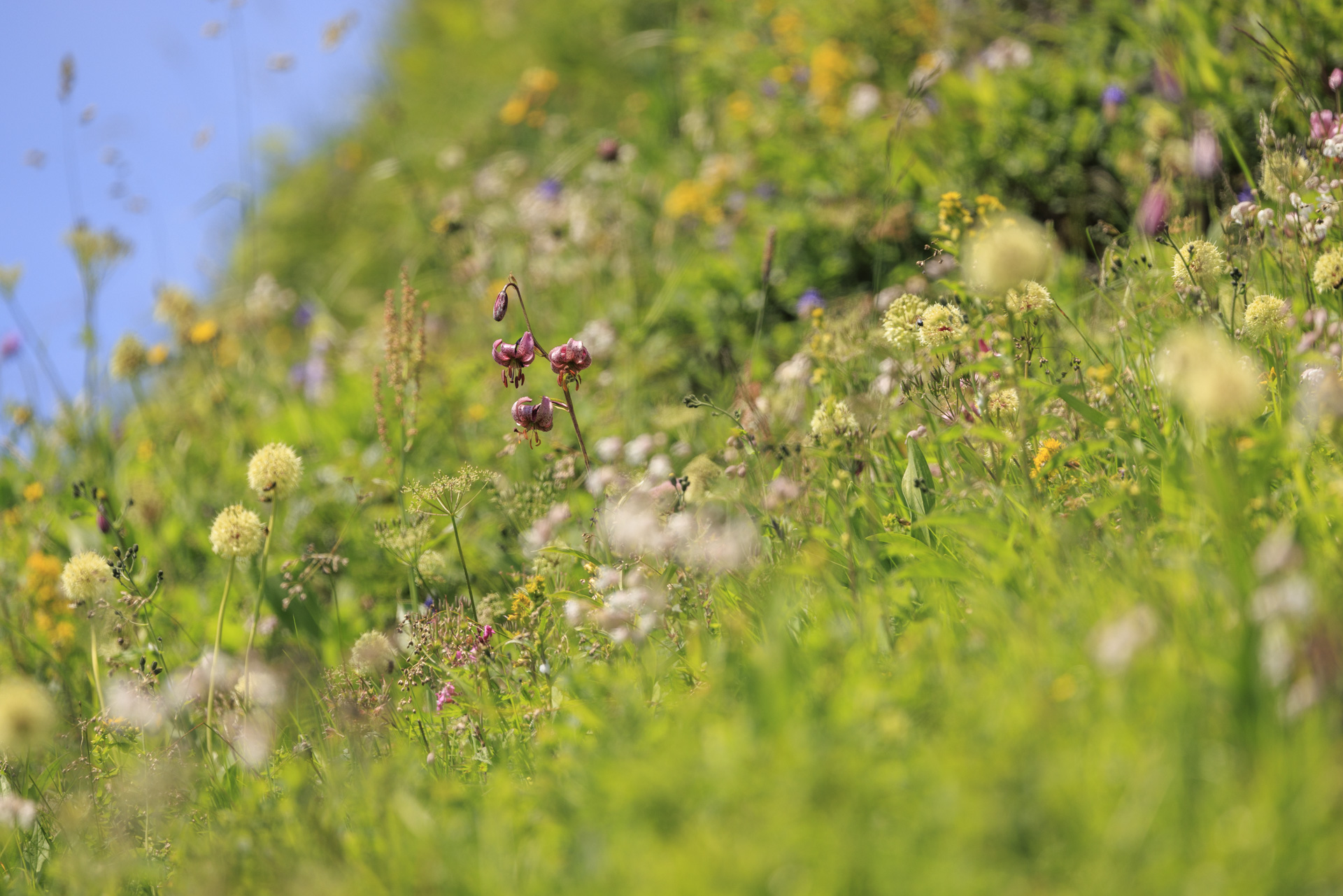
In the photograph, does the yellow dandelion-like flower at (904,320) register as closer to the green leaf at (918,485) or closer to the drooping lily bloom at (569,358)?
the green leaf at (918,485)

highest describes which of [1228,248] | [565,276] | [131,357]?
[131,357]

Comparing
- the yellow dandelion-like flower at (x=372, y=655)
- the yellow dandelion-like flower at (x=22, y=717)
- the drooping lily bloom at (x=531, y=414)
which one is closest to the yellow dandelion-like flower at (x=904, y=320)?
the drooping lily bloom at (x=531, y=414)

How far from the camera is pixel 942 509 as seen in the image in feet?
7.30

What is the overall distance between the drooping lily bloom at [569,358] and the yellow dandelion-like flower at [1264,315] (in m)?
1.55

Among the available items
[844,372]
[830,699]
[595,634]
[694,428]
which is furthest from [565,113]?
[830,699]

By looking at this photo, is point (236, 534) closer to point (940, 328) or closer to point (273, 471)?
point (273, 471)

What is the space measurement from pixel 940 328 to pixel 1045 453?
0.38m

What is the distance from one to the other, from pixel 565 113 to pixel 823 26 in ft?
9.13

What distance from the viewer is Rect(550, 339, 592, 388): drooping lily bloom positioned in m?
2.44

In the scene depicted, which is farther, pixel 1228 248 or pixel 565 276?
pixel 565 276

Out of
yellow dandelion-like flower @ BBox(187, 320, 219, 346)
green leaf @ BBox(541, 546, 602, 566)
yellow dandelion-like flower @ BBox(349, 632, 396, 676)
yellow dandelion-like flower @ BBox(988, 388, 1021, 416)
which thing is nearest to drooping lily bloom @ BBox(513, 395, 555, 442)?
green leaf @ BBox(541, 546, 602, 566)

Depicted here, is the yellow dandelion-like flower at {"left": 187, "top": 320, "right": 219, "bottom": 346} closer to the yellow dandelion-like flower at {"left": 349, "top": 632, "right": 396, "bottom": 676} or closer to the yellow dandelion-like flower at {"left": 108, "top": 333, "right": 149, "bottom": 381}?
the yellow dandelion-like flower at {"left": 108, "top": 333, "right": 149, "bottom": 381}

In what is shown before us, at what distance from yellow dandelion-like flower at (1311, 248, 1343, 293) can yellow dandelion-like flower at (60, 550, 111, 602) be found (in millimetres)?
3120

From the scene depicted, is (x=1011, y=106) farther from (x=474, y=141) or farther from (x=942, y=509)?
(x=474, y=141)
